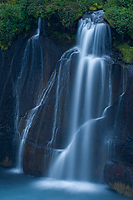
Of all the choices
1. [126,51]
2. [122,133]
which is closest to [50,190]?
[122,133]

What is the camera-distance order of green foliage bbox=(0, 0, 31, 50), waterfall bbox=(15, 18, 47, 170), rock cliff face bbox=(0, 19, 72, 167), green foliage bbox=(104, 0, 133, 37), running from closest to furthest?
green foliage bbox=(104, 0, 133, 37) → waterfall bbox=(15, 18, 47, 170) → rock cliff face bbox=(0, 19, 72, 167) → green foliage bbox=(0, 0, 31, 50)

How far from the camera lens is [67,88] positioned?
7.28 metres

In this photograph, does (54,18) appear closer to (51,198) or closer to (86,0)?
(86,0)

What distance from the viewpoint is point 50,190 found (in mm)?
6105

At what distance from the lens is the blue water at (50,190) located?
577 centimetres

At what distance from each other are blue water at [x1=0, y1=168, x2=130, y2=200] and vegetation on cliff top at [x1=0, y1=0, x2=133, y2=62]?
3737 mm

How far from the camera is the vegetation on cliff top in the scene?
7558mm

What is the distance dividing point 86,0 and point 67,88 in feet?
12.9

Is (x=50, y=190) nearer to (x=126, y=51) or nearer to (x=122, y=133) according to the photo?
(x=122, y=133)

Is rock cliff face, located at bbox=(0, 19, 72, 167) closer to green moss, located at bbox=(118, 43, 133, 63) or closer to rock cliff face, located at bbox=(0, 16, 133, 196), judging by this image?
rock cliff face, located at bbox=(0, 16, 133, 196)

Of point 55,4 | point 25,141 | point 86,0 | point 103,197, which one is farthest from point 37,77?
point 103,197

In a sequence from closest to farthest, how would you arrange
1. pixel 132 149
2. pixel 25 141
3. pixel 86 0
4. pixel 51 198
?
pixel 51 198 < pixel 132 149 < pixel 25 141 < pixel 86 0

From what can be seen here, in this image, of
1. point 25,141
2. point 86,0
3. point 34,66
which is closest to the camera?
point 25,141

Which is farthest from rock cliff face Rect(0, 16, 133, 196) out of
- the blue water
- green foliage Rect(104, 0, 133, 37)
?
green foliage Rect(104, 0, 133, 37)
